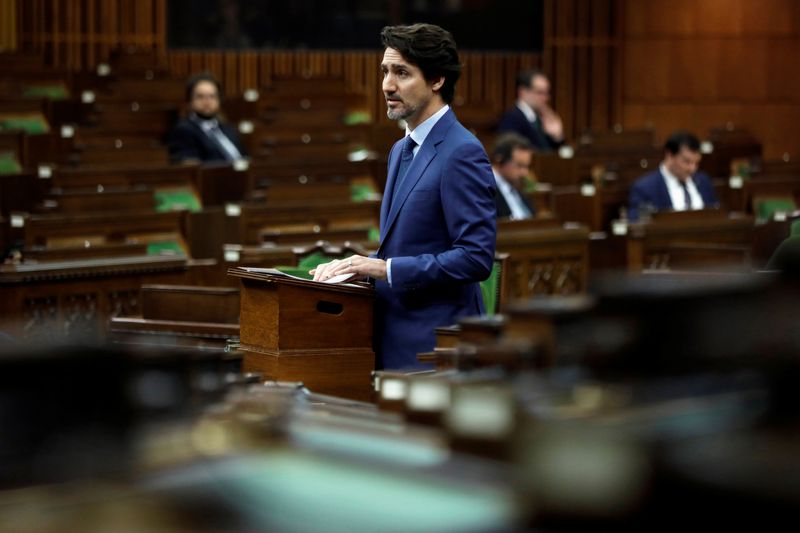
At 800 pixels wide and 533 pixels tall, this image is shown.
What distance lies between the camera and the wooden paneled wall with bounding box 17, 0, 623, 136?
1063cm

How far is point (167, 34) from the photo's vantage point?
10820 millimetres

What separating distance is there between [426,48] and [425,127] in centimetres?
16

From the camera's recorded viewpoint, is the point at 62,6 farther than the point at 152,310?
Yes

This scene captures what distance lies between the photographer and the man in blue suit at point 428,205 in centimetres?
242

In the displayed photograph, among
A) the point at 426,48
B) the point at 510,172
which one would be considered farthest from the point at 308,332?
the point at 510,172

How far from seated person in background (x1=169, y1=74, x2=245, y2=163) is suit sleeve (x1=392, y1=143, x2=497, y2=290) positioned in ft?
14.2

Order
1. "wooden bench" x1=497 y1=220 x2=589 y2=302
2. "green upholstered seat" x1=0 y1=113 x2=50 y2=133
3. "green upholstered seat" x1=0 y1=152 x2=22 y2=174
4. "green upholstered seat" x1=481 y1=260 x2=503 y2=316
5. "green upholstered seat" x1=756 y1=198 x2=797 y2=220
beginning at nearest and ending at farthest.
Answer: "green upholstered seat" x1=481 y1=260 x2=503 y2=316 → "wooden bench" x1=497 y1=220 x2=589 y2=302 → "green upholstered seat" x1=0 y1=152 x2=22 y2=174 → "green upholstered seat" x1=756 y1=198 x2=797 y2=220 → "green upholstered seat" x1=0 y1=113 x2=50 y2=133

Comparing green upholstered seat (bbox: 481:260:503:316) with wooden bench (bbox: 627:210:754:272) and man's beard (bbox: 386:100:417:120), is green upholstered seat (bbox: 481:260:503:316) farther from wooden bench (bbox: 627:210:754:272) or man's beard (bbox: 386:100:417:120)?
wooden bench (bbox: 627:210:754:272)

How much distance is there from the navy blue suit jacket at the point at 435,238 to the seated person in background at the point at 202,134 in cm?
422

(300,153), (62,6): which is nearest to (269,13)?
(62,6)

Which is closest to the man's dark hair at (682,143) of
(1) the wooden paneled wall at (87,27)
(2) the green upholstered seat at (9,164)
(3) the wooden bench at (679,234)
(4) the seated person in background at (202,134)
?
(3) the wooden bench at (679,234)

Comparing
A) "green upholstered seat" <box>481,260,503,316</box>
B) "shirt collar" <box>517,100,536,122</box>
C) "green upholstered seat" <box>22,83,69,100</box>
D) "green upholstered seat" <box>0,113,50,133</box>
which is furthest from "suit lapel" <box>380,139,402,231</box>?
"green upholstered seat" <box>22,83,69,100</box>

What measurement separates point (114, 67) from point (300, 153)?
286cm

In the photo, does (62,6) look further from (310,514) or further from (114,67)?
(310,514)
